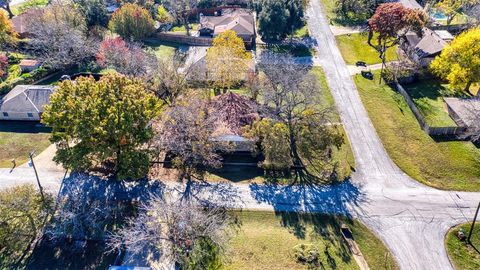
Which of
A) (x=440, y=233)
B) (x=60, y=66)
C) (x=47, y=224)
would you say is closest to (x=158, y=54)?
(x=60, y=66)

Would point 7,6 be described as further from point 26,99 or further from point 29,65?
point 26,99

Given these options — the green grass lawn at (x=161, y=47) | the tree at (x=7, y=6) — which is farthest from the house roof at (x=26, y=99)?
the tree at (x=7, y=6)

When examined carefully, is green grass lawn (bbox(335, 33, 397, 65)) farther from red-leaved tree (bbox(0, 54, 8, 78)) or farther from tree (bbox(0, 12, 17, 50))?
tree (bbox(0, 12, 17, 50))

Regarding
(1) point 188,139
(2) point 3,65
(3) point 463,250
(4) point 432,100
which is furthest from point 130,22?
(3) point 463,250

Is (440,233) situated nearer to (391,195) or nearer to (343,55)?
(391,195)

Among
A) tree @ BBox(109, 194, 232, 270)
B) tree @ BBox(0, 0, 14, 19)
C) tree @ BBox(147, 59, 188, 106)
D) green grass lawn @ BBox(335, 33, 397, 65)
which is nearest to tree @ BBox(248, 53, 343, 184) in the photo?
tree @ BBox(147, 59, 188, 106)

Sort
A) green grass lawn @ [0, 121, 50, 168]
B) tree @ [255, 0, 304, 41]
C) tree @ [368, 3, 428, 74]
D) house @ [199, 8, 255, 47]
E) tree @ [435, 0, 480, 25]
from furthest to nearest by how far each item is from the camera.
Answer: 1. tree @ [435, 0, 480, 25]
2. house @ [199, 8, 255, 47]
3. tree @ [255, 0, 304, 41]
4. tree @ [368, 3, 428, 74]
5. green grass lawn @ [0, 121, 50, 168]
